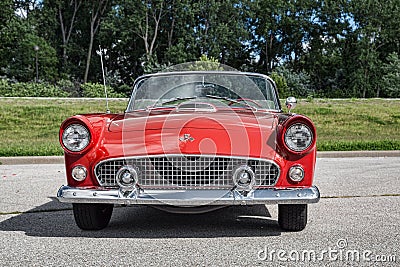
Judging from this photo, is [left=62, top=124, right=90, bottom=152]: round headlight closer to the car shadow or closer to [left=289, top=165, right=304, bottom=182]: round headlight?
the car shadow

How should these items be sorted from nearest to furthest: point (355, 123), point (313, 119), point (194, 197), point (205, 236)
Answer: point (194, 197) < point (205, 236) < point (355, 123) < point (313, 119)

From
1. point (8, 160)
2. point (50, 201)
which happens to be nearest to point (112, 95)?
point (8, 160)

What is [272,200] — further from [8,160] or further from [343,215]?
[8,160]

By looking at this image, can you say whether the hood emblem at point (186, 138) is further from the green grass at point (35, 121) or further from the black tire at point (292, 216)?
the green grass at point (35, 121)

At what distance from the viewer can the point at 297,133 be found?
3.76m

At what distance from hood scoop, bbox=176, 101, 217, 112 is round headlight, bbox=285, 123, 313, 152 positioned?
824 millimetres

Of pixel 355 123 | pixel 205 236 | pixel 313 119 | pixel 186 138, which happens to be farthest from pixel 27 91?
pixel 186 138

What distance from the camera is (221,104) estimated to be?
4848 millimetres

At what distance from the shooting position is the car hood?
368 cm

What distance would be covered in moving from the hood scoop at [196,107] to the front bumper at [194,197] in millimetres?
946

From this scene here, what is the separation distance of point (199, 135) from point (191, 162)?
20 centimetres

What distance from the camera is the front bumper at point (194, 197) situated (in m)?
3.56

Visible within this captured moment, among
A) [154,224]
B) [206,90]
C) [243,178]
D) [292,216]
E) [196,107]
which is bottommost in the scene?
[154,224]

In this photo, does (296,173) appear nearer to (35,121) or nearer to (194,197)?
(194,197)
